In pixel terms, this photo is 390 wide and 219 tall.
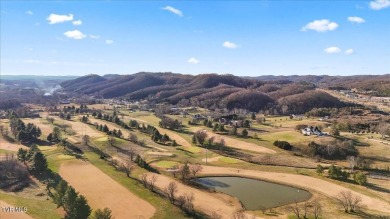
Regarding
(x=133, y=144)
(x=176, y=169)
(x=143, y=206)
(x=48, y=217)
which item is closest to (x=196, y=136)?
(x=133, y=144)

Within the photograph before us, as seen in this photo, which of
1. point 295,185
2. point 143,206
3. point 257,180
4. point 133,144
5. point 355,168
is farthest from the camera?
point 133,144

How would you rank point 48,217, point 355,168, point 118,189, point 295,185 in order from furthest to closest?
1. point 355,168
2. point 295,185
3. point 118,189
4. point 48,217

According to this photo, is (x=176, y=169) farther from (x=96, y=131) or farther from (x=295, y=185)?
(x=96, y=131)

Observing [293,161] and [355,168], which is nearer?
[355,168]

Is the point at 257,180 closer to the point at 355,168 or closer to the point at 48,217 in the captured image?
the point at 355,168

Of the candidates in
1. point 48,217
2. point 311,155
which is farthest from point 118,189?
point 311,155
